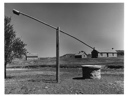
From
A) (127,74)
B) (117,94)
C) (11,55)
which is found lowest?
(117,94)

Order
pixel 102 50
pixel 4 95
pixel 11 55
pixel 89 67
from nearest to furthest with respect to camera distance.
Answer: pixel 4 95
pixel 89 67
pixel 11 55
pixel 102 50

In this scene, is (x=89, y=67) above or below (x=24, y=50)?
below

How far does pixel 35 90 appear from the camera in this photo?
27.3ft

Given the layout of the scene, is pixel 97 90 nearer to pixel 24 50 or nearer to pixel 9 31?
pixel 24 50

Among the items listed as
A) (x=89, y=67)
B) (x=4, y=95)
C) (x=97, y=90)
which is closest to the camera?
(x=4, y=95)

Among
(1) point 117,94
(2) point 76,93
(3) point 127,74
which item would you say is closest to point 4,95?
(2) point 76,93

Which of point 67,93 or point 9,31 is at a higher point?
point 9,31

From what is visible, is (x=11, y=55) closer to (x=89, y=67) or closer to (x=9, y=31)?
(x=9, y=31)

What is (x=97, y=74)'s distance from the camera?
1226 centimetres

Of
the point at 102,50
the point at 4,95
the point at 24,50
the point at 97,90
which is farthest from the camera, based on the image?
the point at 102,50

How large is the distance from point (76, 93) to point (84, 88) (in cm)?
89

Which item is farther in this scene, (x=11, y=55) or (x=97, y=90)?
(x=11, y=55)

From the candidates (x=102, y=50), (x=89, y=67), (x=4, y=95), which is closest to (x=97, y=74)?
(x=89, y=67)

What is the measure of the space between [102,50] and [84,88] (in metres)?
82.6
